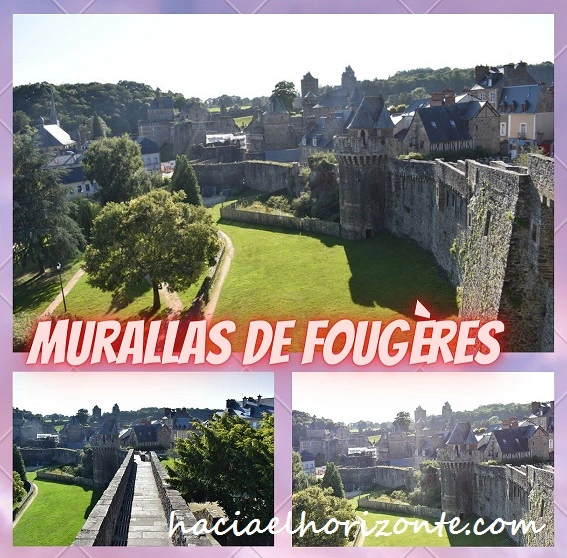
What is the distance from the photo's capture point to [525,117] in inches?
502

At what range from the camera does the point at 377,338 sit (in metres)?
8.00

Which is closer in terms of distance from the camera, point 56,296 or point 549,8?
point 549,8

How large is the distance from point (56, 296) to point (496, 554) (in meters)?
5.47

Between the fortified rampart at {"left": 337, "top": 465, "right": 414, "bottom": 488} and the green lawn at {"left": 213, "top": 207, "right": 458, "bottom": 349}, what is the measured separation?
141 cm

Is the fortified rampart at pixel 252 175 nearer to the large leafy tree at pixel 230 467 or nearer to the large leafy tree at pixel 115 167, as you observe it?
the large leafy tree at pixel 115 167

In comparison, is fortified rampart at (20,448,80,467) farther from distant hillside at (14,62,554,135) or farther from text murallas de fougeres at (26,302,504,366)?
distant hillside at (14,62,554,135)

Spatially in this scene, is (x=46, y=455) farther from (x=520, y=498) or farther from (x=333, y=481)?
(x=520, y=498)

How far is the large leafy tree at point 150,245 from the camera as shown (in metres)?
10.9

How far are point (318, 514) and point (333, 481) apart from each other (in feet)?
1.17

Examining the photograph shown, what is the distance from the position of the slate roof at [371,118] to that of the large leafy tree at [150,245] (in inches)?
194

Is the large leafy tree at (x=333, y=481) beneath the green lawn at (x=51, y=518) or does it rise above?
above

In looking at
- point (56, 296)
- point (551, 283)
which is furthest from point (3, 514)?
point (551, 283)

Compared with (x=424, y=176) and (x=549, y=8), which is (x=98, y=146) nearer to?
(x=424, y=176)

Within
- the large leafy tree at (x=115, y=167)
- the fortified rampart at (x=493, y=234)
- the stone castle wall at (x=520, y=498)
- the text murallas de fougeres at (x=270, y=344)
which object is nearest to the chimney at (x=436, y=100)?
the fortified rampart at (x=493, y=234)
